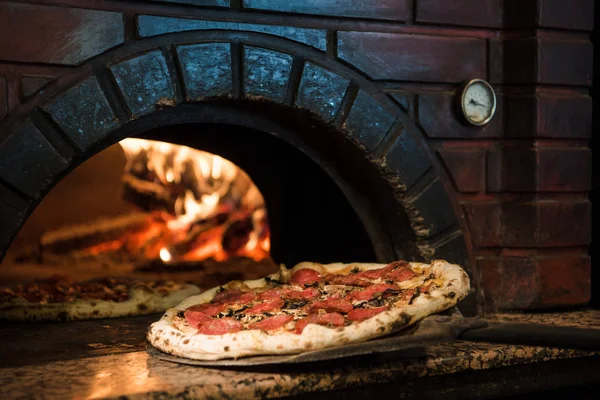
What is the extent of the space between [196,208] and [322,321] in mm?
2860

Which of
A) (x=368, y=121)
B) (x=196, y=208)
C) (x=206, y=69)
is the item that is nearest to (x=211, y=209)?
(x=196, y=208)

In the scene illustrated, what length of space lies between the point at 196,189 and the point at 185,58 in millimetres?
2202

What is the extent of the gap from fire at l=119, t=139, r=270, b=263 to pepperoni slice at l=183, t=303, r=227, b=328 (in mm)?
2110

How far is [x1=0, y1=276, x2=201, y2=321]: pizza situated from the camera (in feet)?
11.5

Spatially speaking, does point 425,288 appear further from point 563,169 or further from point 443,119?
point 563,169

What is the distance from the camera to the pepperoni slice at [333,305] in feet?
8.56

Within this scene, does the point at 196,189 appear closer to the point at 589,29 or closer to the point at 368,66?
the point at 368,66

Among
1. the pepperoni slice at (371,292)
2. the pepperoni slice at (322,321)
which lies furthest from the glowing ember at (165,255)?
the pepperoni slice at (322,321)

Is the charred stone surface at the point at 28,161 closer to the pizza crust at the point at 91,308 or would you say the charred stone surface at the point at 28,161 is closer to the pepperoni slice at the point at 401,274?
the pizza crust at the point at 91,308

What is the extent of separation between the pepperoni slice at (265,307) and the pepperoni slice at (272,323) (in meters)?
0.14

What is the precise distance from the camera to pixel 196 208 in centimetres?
518

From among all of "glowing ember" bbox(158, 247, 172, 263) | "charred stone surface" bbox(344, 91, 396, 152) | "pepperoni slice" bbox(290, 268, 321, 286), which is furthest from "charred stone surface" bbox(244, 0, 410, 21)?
"glowing ember" bbox(158, 247, 172, 263)

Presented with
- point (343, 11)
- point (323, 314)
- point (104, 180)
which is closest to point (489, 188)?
point (343, 11)

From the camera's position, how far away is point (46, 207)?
563 centimetres
